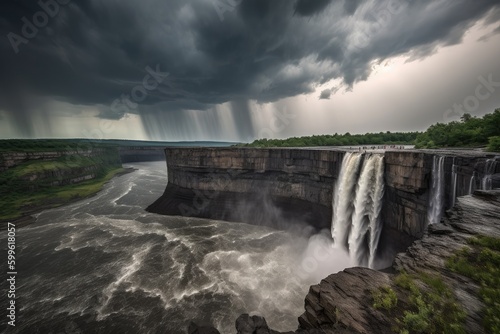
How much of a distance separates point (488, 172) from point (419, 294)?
40.0 ft

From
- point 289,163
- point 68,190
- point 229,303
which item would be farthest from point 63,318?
point 68,190

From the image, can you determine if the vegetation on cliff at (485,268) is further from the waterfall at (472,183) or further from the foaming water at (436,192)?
the foaming water at (436,192)

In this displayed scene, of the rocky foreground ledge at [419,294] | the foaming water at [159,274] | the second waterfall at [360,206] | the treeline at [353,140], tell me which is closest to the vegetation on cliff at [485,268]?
the rocky foreground ledge at [419,294]

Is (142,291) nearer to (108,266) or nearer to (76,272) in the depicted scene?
(108,266)

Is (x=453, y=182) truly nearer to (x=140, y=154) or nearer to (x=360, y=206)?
(x=360, y=206)

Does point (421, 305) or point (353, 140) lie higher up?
point (353, 140)

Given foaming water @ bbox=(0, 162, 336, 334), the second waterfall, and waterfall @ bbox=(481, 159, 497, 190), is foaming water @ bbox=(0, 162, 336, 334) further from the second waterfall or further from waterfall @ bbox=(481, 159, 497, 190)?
waterfall @ bbox=(481, 159, 497, 190)

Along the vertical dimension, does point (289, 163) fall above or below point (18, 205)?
above

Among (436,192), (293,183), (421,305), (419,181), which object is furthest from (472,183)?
(293,183)

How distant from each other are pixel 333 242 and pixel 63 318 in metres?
27.9

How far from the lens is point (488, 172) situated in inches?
523

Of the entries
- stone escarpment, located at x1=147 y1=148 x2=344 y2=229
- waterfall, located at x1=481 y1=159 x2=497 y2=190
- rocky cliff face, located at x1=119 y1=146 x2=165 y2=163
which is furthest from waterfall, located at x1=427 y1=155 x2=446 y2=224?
rocky cliff face, located at x1=119 y1=146 x2=165 y2=163

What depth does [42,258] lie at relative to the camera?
82.0ft

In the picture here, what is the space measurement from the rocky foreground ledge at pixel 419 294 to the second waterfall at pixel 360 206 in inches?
470
